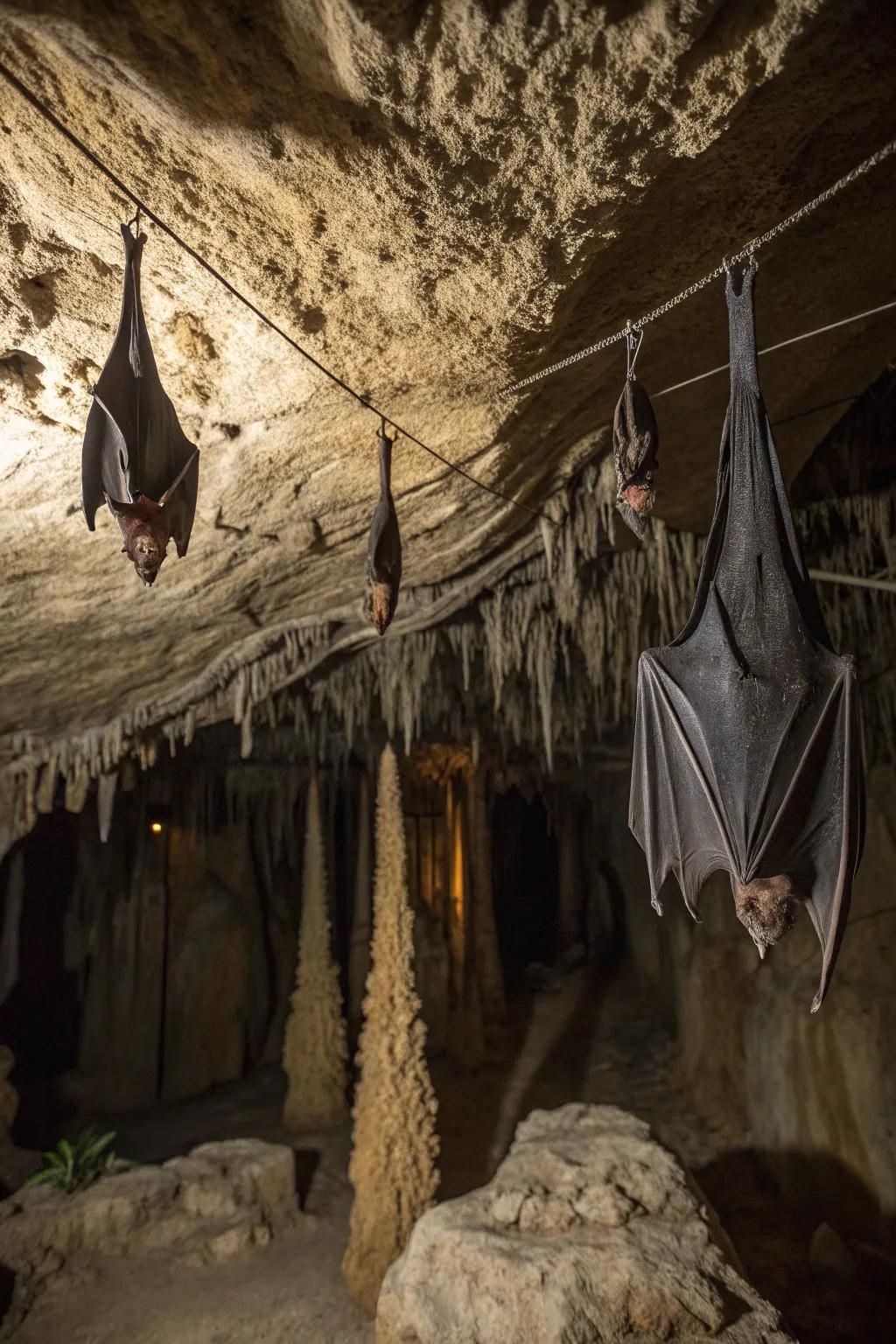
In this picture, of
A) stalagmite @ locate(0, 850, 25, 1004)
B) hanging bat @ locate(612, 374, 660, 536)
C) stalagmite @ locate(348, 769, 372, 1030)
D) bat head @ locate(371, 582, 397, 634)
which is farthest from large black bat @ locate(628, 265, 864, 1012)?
stalagmite @ locate(0, 850, 25, 1004)

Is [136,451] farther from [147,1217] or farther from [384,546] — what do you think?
[147,1217]

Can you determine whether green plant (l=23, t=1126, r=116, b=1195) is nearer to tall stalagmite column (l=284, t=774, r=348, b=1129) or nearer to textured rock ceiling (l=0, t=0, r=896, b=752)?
tall stalagmite column (l=284, t=774, r=348, b=1129)

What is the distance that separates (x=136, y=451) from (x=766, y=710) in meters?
2.32

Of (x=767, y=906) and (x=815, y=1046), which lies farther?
(x=815, y=1046)

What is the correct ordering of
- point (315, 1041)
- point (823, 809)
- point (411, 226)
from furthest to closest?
point (315, 1041) → point (411, 226) → point (823, 809)

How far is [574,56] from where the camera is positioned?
82.7 inches

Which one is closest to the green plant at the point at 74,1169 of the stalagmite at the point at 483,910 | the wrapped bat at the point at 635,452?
the stalagmite at the point at 483,910

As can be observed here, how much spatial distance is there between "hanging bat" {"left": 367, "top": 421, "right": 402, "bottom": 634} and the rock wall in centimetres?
506

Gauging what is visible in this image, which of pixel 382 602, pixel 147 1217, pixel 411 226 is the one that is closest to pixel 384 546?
pixel 382 602

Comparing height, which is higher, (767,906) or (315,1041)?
(767,906)

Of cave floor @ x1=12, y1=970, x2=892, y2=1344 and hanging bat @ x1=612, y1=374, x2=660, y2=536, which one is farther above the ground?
hanging bat @ x1=612, y1=374, x2=660, y2=536

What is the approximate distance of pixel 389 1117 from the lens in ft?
18.2

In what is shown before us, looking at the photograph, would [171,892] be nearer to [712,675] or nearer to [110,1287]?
[110,1287]

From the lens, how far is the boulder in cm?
317
